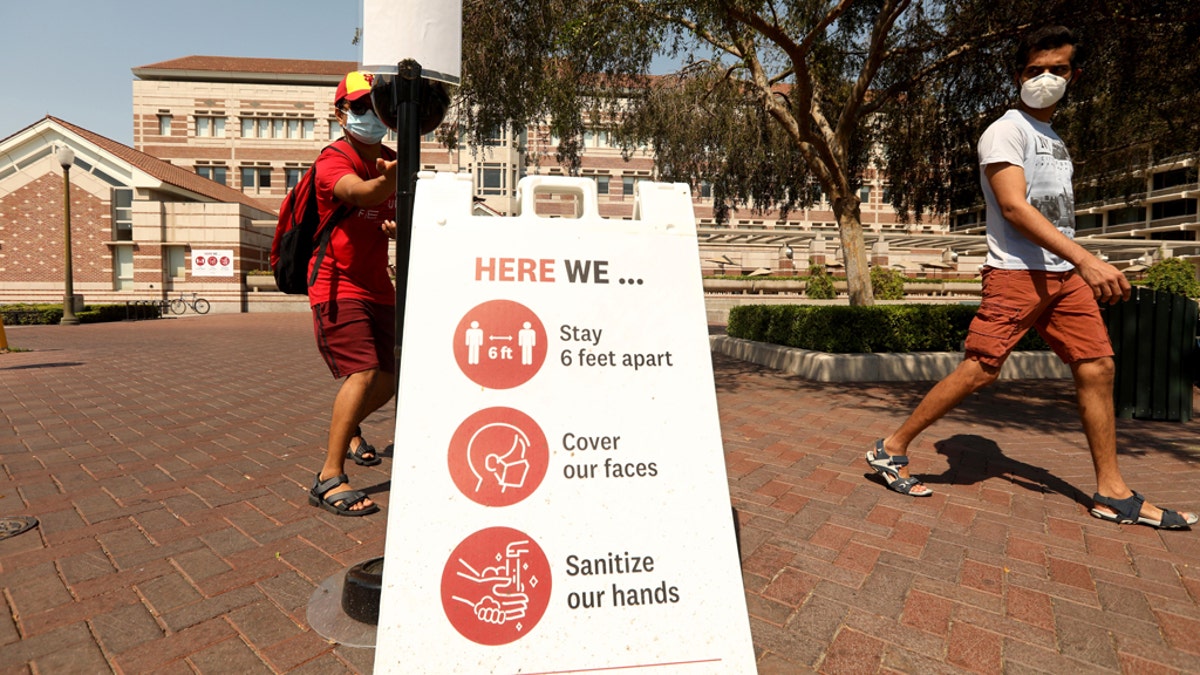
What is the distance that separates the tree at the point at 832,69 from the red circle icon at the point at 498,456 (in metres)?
6.90

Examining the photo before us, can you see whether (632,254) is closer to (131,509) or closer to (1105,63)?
(131,509)

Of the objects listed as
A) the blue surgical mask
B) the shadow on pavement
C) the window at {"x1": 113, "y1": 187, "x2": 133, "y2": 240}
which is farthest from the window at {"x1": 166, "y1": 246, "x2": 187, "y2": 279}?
the shadow on pavement

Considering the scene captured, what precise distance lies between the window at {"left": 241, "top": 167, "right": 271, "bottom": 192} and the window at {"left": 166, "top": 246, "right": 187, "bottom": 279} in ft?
44.1

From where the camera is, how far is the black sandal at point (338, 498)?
2980mm

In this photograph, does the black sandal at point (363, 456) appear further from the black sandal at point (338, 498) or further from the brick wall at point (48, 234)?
the brick wall at point (48, 234)

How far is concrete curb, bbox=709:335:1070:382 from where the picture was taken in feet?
24.8

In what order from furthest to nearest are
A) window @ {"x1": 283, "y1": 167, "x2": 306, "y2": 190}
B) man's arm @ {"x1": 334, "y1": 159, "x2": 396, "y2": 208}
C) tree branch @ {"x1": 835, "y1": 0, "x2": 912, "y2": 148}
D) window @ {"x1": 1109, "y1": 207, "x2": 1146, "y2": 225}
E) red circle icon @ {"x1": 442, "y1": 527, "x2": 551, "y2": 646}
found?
window @ {"x1": 1109, "y1": 207, "x2": 1146, "y2": 225} → window @ {"x1": 283, "y1": 167, "x2": 306, "y2": 190} → tree branch @ {"x1": 835, "y1": 0, "x2": 912, "y2": 148} → man's arm @ {"x1": 334, "y1": 159, "x2": 396, "y2": 208} → red circle icon @ {"x1": 442, "y1": 527, "x2": 551, "y2": 646}

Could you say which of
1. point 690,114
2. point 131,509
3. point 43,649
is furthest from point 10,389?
point 690,114

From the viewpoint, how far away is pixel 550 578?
1476 mm

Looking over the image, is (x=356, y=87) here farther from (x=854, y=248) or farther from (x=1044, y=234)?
(x=854, y=248)

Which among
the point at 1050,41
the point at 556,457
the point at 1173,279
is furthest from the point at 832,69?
the point at 1173,279

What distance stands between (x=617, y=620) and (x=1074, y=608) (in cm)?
181

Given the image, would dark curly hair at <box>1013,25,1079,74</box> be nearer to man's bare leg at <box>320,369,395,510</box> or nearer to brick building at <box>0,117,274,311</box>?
man's bare leg at <box>320,369,395,510</box>

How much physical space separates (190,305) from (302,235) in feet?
Answer: 102
